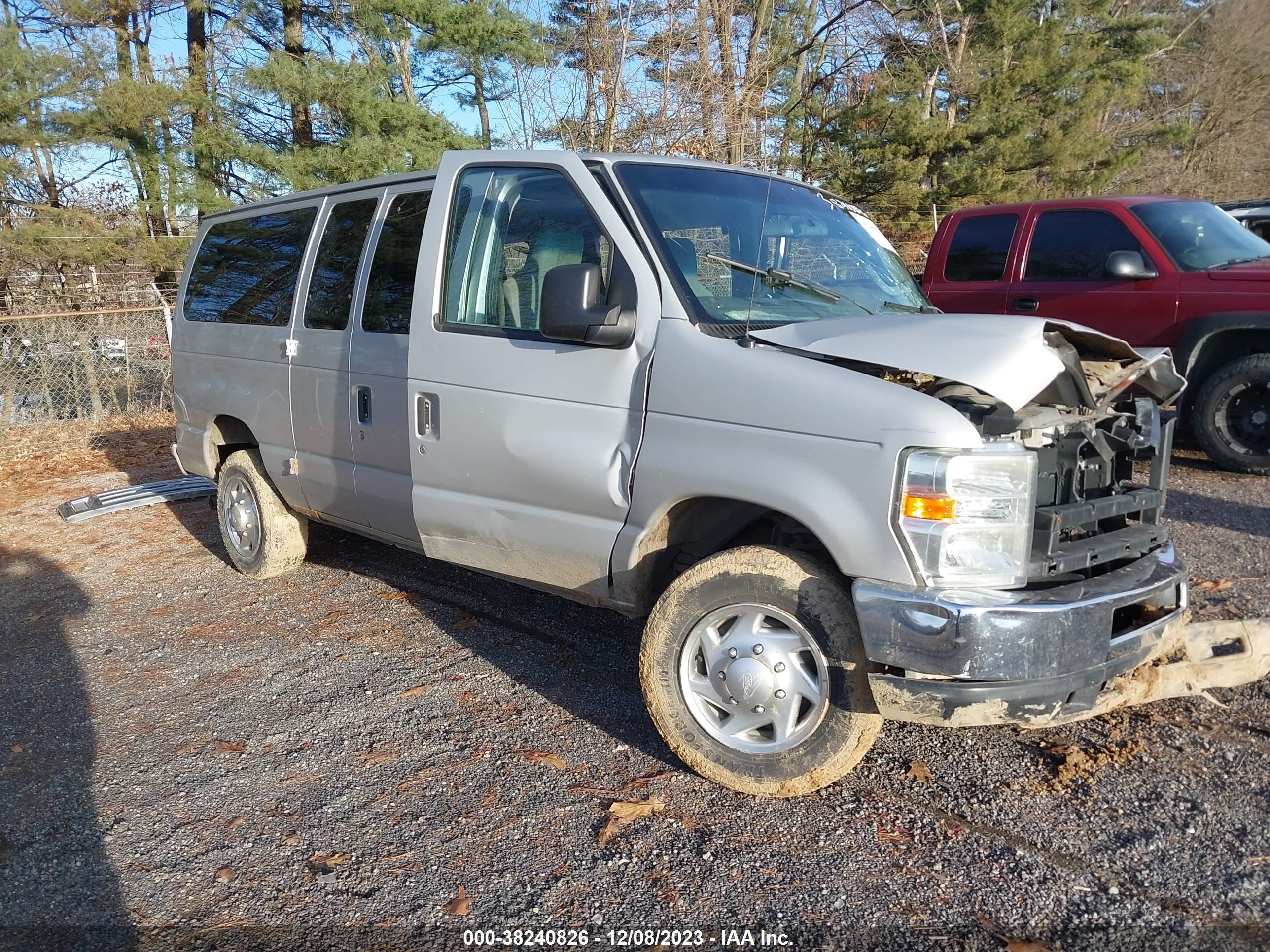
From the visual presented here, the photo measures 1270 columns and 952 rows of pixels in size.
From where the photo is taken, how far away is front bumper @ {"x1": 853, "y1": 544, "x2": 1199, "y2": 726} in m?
2.65

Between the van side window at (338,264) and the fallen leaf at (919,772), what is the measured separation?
130 inches

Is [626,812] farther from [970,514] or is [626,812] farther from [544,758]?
[970,514]

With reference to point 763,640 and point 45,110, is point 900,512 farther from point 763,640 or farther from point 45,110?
point 45,110

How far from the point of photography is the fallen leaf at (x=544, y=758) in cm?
346

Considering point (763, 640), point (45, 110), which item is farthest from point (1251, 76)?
point (763, 640)

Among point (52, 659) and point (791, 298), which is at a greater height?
point (791, 298)

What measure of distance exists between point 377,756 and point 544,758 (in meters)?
0.66

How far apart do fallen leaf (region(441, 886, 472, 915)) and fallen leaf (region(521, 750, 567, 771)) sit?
73 centimetres

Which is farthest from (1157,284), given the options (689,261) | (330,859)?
(330,859)

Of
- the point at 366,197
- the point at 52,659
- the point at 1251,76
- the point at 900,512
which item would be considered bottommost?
the point at 52,659

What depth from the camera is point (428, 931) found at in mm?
2609

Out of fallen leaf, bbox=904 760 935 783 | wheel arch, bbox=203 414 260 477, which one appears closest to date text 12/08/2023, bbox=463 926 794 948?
fallen leaf, bbox=904 760 935 783

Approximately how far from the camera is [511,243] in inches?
153

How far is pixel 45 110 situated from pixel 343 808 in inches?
603
